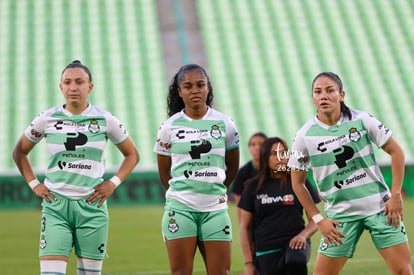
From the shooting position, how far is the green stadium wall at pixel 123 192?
75.7 ft

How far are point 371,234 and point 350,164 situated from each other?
0.59 m

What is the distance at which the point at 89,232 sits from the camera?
7.48 m

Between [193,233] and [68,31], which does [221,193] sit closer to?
[193,233]

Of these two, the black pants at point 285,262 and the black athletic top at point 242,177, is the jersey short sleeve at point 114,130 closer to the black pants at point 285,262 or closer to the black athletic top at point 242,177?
the black pants at point 285,262

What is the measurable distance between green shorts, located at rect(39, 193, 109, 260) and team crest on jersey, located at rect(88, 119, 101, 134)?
0.61 m

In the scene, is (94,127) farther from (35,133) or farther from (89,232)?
(89,232)

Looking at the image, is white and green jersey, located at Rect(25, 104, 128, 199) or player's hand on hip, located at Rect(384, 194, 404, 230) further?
white and green jersey, located at Rect(25, 104, 128, 199)

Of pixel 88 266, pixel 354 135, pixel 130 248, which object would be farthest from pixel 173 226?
pixel 130 248

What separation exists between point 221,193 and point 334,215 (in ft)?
3.13

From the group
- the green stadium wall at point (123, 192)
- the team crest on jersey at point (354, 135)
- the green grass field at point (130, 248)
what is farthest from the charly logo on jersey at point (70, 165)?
the green stadium wall at point (123, 192)

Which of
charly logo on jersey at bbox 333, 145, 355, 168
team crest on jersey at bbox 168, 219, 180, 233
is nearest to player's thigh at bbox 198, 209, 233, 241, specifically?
team crest on jersey at bbox 168, 219, 180, 233

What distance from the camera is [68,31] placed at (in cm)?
3312

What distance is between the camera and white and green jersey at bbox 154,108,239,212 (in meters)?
7.40

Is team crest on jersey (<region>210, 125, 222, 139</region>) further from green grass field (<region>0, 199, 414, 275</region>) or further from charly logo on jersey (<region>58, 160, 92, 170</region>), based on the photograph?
green grass field (<region>0, 199, 414, 275</region>)
